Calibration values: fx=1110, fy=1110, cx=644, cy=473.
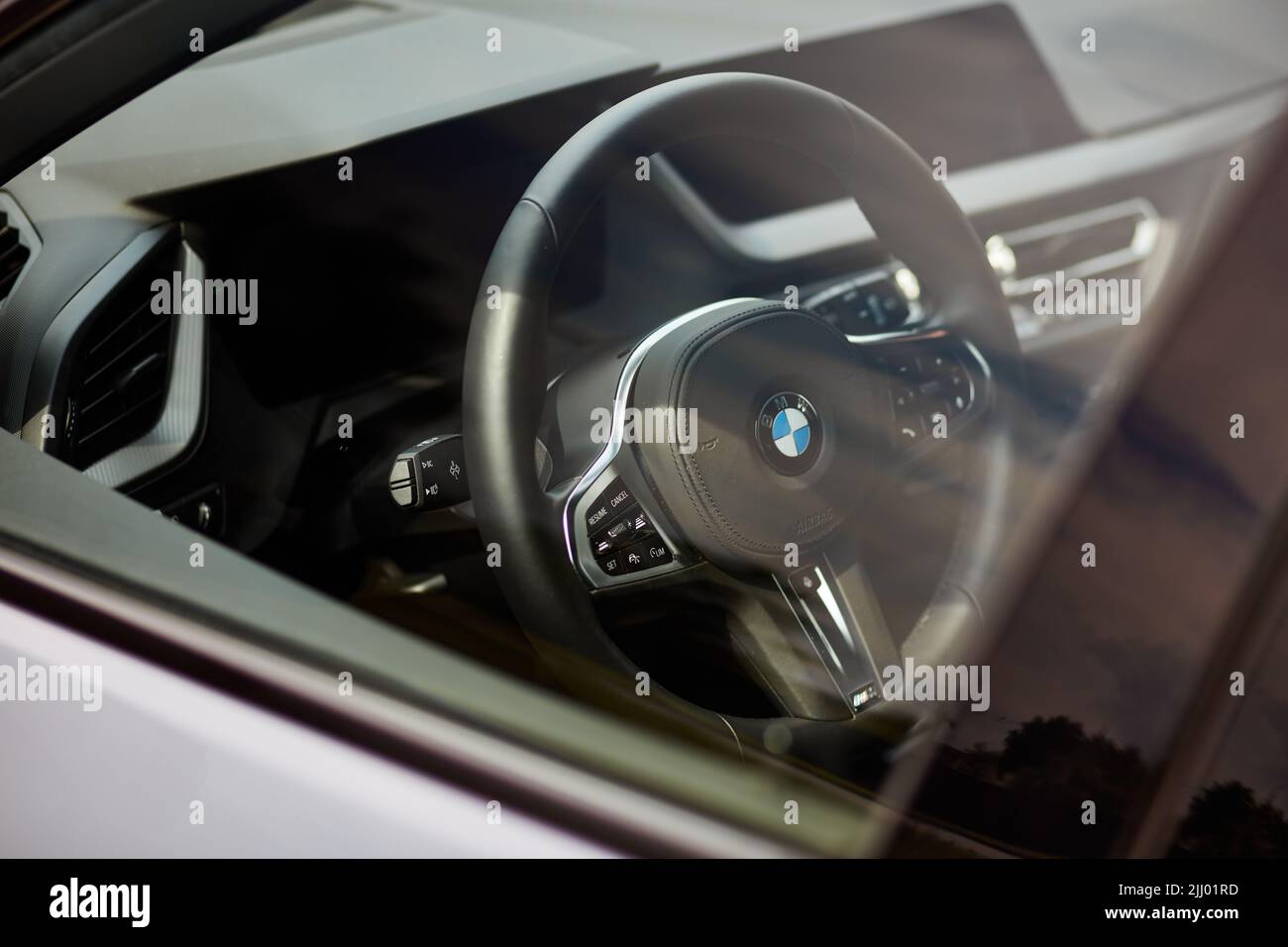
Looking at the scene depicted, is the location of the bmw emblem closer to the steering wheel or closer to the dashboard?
the steering wheel

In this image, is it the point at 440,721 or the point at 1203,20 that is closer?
the point at 440,721

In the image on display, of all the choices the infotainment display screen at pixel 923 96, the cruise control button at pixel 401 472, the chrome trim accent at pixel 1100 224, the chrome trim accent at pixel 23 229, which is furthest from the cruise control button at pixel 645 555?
the chrome trim accent at pixel 1100 224

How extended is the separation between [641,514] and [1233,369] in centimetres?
54

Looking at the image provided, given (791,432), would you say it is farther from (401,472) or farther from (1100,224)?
(1100,224)

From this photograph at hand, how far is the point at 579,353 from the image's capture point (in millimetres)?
1512

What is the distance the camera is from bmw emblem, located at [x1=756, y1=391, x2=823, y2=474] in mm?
1114

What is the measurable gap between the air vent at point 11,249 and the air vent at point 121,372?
0.38 ft

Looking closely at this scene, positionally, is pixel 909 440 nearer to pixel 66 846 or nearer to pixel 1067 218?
pixel 66 846

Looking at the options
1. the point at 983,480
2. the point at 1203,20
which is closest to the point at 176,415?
the point at 983,480

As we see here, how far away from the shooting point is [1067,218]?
244 cm

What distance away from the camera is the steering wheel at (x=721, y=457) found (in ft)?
3.34

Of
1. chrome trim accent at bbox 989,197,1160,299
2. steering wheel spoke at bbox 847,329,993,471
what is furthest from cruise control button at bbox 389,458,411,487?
chrome trim accent at bbox 989,197,1160,299

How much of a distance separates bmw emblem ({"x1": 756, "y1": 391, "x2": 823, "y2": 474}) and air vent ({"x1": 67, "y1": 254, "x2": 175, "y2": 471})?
0.79 m

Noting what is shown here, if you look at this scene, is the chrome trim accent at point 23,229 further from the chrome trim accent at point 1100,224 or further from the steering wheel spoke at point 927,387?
the chrome trim accent at point 1100,224
